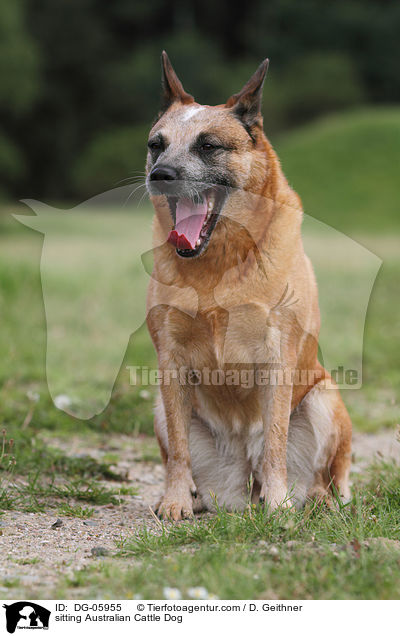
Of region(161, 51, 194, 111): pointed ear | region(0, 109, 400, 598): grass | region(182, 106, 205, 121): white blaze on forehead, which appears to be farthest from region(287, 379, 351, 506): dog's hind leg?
region(161, 51, 194, 111): pointed ear

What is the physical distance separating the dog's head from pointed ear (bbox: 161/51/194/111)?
0.18 meters

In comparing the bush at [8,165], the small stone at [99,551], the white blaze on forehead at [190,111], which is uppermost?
the bush at [8,165]

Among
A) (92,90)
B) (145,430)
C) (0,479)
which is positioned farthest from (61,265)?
(92,90)

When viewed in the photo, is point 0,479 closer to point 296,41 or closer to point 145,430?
point 145,430

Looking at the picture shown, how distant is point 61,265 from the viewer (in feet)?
34.6

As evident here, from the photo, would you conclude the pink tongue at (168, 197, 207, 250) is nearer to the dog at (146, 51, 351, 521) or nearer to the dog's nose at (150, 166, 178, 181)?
the dog at (146, 51, 351, 521)

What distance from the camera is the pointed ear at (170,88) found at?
3344mm

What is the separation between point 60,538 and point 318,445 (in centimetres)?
120

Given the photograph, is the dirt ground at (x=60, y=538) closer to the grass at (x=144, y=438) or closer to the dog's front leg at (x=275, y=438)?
the grass at (x=144, y=438)

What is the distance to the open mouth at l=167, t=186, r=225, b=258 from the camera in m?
3.07

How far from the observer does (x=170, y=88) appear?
337cm

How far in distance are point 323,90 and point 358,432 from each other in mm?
25090
